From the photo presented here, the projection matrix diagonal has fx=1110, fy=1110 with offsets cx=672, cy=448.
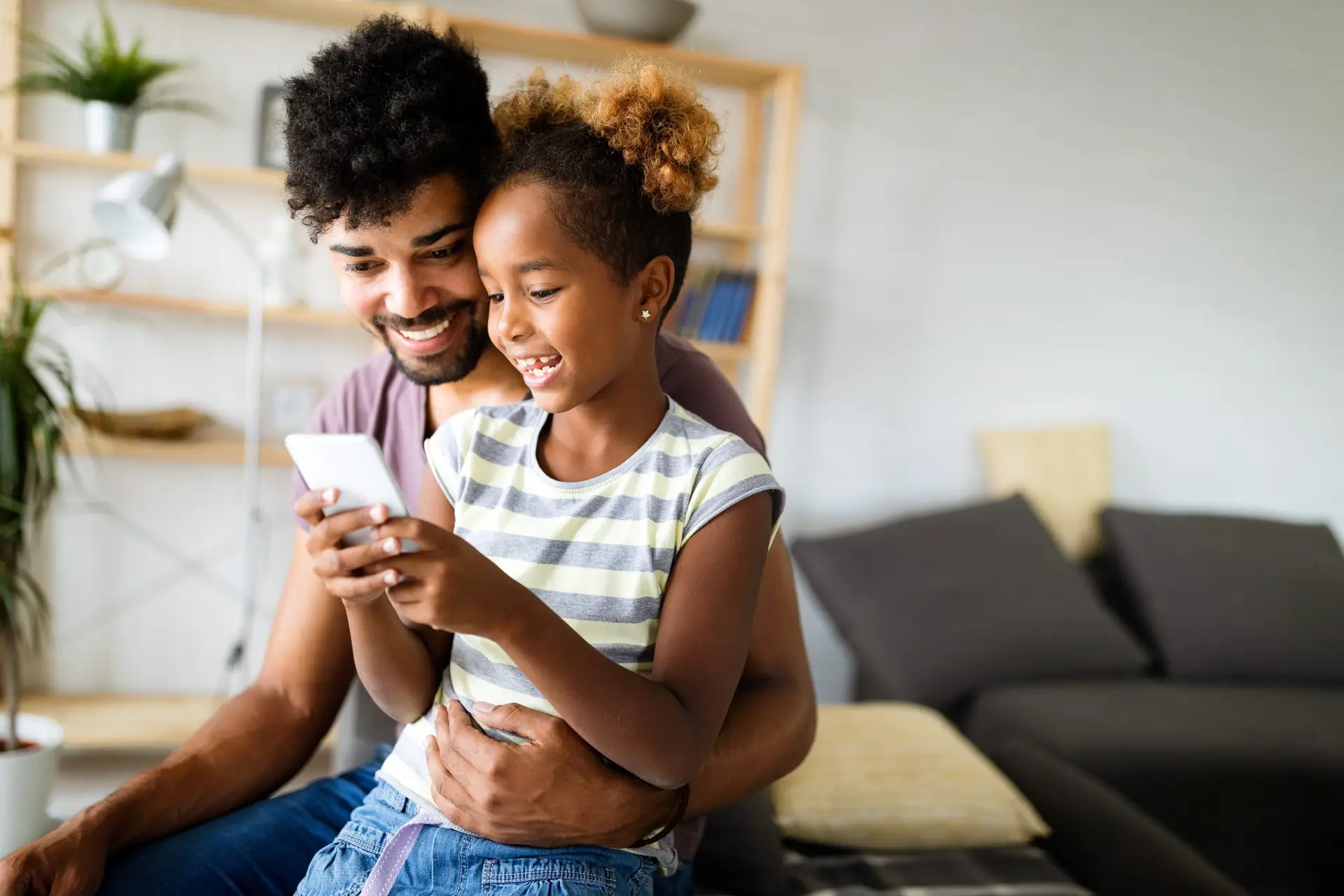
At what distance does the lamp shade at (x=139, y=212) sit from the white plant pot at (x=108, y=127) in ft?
2.01

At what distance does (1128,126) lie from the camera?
12.6ft

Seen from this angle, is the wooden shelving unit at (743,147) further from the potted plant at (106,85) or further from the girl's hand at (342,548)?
the girl's hand at (342,548)

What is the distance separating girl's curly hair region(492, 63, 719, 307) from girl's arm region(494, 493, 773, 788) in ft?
0.95

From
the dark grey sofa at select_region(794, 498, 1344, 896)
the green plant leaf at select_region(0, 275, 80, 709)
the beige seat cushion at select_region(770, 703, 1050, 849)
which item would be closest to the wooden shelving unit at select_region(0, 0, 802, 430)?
the green plant leaf at select_region(0, 275, 80, 709)

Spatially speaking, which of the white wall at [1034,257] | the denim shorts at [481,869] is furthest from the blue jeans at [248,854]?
the white wall at [1034,257]

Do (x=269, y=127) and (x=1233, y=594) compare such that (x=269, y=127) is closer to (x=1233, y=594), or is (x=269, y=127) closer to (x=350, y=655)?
(x=350, y=655)

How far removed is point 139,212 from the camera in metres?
2.21

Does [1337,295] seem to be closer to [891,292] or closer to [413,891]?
[891,292]

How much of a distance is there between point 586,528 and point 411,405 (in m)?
0.50

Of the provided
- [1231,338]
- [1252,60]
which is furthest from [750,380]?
[1252,60]

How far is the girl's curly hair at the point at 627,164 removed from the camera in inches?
42.1

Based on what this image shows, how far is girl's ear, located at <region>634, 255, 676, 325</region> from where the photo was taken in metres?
1.12

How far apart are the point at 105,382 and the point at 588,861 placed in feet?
8.48

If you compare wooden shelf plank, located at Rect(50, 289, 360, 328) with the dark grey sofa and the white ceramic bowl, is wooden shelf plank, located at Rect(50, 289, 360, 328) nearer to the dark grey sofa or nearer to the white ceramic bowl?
the white ceramic bowl
